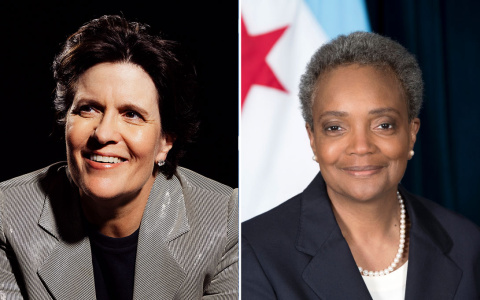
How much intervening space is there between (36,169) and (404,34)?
985 mm

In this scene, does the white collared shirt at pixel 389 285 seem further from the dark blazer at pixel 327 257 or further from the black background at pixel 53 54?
the black background at pixel 53 54

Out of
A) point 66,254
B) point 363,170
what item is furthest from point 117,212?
point 363,170

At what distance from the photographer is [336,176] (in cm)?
131

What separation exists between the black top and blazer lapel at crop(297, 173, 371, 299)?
44 centimetres

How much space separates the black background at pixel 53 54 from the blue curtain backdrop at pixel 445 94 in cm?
41

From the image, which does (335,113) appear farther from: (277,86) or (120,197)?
(120,197)

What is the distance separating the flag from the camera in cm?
145

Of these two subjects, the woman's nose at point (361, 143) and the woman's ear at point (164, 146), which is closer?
the woman's nose at point (361, 143)

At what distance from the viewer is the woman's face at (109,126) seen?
4.22 ft

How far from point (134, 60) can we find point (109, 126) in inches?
6.4

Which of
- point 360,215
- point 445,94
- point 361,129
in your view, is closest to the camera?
point 361,129

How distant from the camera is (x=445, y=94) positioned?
4.79 ft

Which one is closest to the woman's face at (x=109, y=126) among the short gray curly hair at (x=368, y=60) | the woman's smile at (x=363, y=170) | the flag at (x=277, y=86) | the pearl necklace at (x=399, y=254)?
the flag at (x=277, y=86)

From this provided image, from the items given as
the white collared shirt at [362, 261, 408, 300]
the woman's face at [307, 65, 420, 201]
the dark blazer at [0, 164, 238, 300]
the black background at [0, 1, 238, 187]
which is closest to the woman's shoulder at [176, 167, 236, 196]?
the dark blazer at [0, 164, 238, 300]
